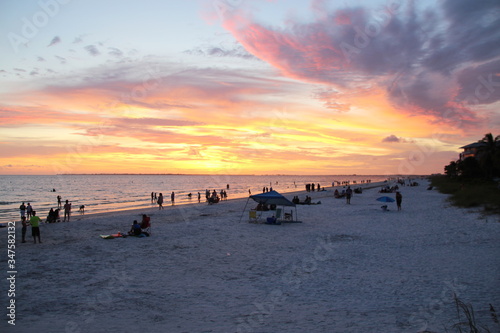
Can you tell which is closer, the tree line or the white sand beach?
the white sand beach

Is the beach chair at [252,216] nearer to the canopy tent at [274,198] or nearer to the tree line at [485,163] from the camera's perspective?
the canopy tent at [274,198]

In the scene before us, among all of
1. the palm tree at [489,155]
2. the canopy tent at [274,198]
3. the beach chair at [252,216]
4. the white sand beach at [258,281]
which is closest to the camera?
the white sand beach at [258,281]

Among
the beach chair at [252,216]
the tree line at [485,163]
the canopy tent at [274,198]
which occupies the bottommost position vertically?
the beach chair at [252,216]

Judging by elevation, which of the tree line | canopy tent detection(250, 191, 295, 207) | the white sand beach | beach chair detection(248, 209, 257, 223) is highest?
the tree line

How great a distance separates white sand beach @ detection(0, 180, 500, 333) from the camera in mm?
7324

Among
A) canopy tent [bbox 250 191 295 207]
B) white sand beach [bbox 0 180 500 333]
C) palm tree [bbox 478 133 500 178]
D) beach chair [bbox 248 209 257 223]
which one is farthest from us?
palm tree [bbox 478 133 500 178]

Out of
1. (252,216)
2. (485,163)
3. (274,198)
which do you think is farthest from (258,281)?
(485,163)

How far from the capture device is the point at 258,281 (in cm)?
1010

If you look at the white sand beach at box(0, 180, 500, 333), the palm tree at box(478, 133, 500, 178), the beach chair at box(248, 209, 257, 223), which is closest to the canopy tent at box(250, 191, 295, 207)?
the beach chair at box(248, 209, 257, 223)

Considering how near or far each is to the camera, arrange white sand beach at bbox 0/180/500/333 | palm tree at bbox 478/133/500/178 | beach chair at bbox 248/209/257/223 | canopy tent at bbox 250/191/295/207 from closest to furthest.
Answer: white sand beach at bbox 0/180/500/333 < canopy tent at bbox 250/191/295/207 < beach chair at bbox 248/209/257/223 < palm tree at bbox 478/133/500/178

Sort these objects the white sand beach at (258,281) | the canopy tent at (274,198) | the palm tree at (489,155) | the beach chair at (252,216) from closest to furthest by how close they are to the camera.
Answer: the white sand beach at (258,281)
the canopy tent at (274,198)
the beach chair at (252,216)
the palm tree at (489,155)

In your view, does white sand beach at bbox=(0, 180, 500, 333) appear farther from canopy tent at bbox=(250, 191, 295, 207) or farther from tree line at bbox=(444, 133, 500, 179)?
tree line at bbox=(444, 133, 500, 179)

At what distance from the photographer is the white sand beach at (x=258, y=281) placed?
7.32 meters

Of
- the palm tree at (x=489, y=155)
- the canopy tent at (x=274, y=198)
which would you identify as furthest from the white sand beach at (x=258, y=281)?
the palm tree at (x=489, y=155)
